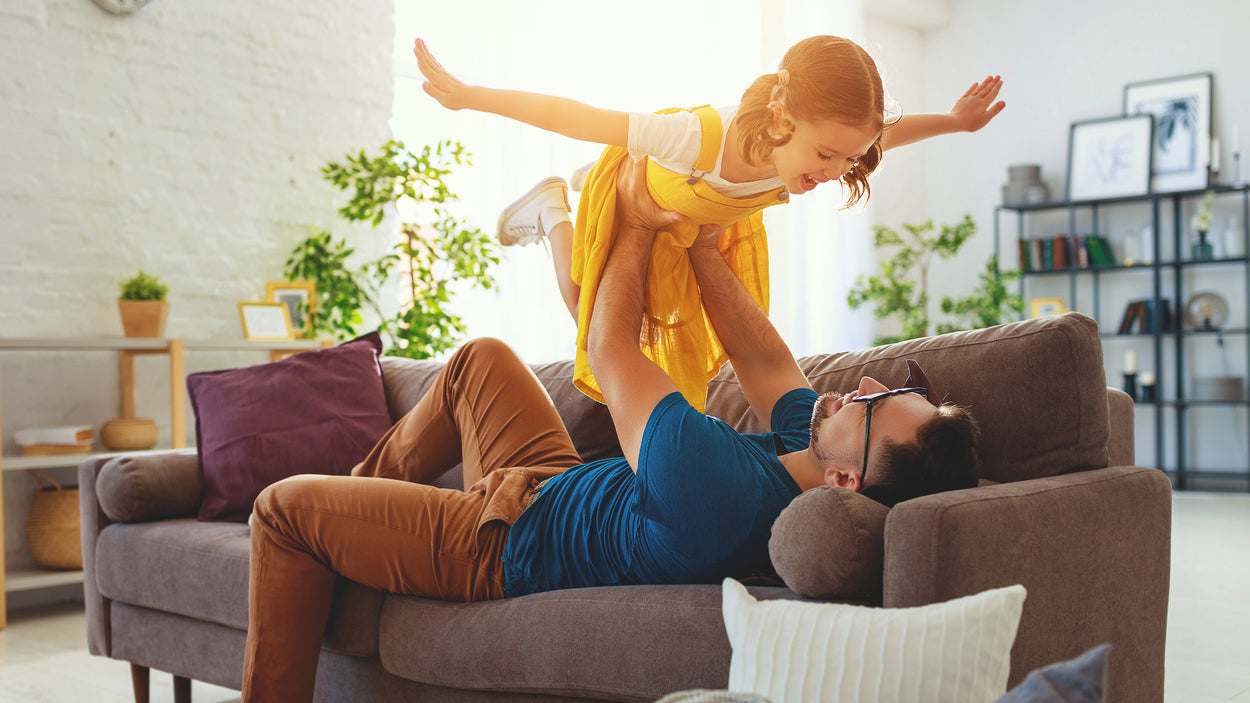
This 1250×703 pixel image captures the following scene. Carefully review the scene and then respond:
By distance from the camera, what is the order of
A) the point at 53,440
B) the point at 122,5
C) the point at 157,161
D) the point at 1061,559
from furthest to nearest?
1. the point at 157,161
2. the point at 122,5
3. the point at 53,440
4. the point at 1061,559

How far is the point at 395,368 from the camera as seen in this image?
9.77 ft

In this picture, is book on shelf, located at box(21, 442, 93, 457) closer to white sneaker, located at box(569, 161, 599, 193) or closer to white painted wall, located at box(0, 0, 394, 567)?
white painted wall, located at box(0, 0, 394, 567)

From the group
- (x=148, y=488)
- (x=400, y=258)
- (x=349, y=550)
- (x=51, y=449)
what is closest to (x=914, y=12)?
(x=400, y=258)

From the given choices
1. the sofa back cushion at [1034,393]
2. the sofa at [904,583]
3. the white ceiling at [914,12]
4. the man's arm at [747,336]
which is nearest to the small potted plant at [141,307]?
the sofa at [904,583]

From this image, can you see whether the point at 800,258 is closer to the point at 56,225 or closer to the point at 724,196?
the point at 56,225

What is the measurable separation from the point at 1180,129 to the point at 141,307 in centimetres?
629

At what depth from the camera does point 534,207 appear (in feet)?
7.54

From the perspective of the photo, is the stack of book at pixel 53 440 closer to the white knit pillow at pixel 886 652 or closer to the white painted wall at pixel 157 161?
the white painted wall at pixel 157 161

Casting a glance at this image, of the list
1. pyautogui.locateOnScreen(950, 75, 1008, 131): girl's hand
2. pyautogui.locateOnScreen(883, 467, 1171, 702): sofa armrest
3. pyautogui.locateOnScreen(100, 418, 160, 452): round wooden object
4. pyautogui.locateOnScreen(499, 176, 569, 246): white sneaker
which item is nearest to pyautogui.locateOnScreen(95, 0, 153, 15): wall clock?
pyautogui.locateOnScreen(100, 418, 160, 452): round wooden object

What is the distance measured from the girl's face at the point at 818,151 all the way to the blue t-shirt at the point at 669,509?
1.39ft

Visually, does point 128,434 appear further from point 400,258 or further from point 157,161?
point 400,258

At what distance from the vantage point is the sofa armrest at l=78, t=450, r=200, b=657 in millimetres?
2480

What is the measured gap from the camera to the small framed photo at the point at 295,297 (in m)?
4.40

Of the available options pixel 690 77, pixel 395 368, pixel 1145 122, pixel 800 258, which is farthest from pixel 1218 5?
pixel 395 368
